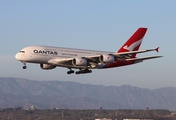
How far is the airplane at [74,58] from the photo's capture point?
81375 mm

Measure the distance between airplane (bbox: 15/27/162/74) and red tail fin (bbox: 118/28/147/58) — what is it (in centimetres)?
352

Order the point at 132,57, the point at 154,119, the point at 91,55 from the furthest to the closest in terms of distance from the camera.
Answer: the point at 154,119
the point at 132,57
the point at 91,55

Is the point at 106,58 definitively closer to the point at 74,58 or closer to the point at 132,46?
the point at 74,58

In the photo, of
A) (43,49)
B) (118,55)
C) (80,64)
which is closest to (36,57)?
(43,49)

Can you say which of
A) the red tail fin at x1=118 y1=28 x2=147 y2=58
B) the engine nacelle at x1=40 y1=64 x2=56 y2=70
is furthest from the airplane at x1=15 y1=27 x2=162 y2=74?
the red tail fin at x1=118 y1=28 x2=147 y2=58

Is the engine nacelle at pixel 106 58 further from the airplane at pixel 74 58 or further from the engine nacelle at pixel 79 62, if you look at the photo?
the engine nacelle at pixel 79 62

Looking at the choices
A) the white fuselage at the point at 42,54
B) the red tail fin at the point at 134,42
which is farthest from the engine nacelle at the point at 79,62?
the red tail fin at the point at 134,42

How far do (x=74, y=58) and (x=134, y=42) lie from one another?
17.9 meters

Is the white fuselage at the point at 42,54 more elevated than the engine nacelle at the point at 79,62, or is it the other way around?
the white fuselage at the point at 42,54

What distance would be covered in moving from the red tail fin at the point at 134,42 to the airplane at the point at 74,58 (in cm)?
352

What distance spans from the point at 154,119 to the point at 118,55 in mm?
104010

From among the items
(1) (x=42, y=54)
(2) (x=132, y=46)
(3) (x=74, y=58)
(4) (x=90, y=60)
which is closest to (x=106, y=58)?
(4) (x=90, y=60)

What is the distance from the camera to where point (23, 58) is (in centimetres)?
8106

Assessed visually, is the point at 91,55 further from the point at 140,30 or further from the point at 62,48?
the point at 140,30
